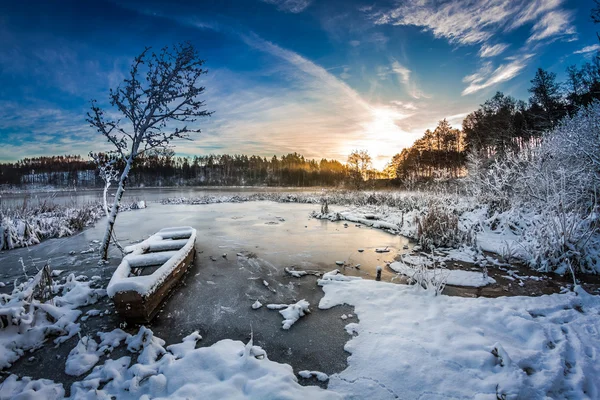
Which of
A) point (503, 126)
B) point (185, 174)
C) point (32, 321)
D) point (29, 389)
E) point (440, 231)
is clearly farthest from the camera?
point (185, 174)

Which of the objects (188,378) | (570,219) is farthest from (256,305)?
(570,219)

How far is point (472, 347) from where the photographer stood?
3.34 m

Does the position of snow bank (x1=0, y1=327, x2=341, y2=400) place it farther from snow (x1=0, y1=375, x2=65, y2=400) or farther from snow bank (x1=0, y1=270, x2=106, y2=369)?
snow bank (x1=0, y1=270, x2=106, y2=369)

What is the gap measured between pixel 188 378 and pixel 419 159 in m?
43.0

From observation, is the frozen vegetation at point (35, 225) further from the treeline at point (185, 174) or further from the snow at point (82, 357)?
the treeline at point (185, 174)

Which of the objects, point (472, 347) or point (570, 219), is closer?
point (472, 347)

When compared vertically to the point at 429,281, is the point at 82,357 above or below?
below

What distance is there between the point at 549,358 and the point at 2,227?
1447cm

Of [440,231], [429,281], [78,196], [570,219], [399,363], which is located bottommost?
[78,196]

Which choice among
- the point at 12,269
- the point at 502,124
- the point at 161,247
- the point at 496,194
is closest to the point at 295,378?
the point at 161,247

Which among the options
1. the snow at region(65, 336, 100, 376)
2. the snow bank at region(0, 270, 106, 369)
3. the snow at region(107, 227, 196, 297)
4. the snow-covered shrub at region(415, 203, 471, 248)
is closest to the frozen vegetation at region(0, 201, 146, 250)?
the snow at region(107, 227, 196, 297)

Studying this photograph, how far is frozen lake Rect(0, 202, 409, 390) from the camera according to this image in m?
3.69

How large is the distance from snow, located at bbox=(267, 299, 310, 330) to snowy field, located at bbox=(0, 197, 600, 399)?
0.03 meters

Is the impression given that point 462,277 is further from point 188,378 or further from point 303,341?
point 188,378
